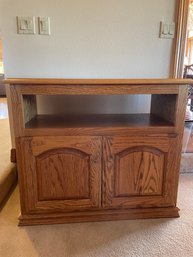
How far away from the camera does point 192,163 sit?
1.95 m

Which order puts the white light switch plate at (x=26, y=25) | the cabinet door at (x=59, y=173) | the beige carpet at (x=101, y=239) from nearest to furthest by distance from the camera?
the beige carpet at (x=101, y=239), the cabinet door at (x=59, y=173), the white light switch plate at (x=26, y=25)

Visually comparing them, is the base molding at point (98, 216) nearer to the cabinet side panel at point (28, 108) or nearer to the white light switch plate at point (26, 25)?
the cabinet side panel at point (28, 108)

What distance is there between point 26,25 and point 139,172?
1249mm

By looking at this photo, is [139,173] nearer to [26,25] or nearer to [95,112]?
[95,112]

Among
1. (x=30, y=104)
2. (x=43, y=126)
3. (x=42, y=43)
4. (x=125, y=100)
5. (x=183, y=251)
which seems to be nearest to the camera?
(x=183, y=251)

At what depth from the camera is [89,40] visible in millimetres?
1515

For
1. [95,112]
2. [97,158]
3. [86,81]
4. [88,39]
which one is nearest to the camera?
[86,81]

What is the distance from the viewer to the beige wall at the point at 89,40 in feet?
4.75

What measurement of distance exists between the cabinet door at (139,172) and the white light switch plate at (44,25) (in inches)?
35.2

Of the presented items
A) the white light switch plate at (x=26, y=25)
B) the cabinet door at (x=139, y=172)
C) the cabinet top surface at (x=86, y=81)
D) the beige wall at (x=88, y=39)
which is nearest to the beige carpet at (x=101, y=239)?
the cabinet door at (x=139, y=172)

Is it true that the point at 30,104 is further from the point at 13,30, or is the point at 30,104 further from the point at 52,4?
the point at 52,4

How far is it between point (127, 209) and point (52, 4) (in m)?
1.47

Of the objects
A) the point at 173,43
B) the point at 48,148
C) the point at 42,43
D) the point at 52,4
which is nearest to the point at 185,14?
the point at 173,43

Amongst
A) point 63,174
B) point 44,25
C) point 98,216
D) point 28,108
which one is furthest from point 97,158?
point 44,25
